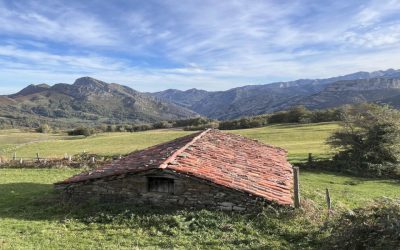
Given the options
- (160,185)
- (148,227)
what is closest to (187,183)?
(160,185)

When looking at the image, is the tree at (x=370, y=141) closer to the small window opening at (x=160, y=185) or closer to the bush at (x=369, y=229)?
the small window opening at (x=160, y=185)

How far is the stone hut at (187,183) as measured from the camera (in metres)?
16.3

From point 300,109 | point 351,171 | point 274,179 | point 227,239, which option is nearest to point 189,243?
point 227,239

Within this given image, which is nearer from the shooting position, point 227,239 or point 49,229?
point 227,239

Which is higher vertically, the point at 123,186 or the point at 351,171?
the point at 123,186

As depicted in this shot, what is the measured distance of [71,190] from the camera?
62.4 feet

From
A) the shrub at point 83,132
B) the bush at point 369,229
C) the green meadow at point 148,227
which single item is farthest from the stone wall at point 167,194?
the shrub at point 83,132

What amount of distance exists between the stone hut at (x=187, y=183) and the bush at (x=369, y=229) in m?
3.37

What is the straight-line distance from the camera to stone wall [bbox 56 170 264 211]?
16.2 m

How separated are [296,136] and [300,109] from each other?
148ft

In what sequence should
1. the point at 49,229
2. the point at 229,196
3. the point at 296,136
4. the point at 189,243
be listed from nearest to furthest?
the point at 189,243 → the point at 49,229 → the point at 229,196 → the point at 296,136

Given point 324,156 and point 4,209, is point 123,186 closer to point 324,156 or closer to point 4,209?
point 4,209

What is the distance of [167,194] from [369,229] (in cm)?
813

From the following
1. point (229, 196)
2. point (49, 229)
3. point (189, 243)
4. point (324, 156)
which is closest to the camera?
point (189, 243)
